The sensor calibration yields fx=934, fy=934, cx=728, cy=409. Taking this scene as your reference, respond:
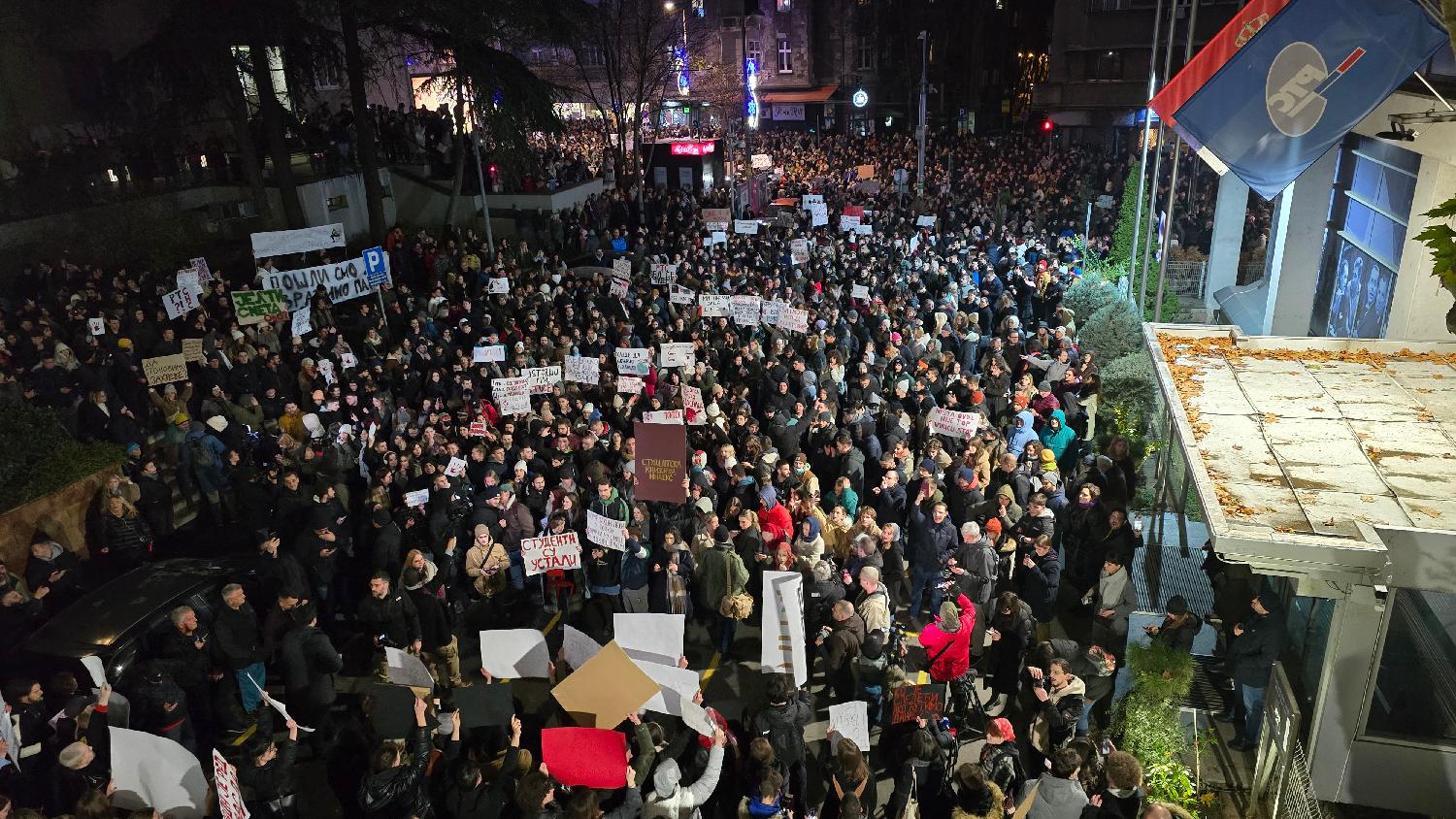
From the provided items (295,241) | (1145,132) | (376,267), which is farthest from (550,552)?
(1145,132)

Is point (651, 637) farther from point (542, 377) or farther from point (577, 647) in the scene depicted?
point (542, 377)

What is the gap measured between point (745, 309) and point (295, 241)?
836 centimetres

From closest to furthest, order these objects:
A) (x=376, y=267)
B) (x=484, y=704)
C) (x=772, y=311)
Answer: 1. (x=484, y=704)
2. (x=772, y=311)
3. (x=376, y=267)

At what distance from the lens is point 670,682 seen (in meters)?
7.15

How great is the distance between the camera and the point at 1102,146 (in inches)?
1850

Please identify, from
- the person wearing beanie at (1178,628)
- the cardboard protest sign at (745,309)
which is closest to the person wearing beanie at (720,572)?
the person wearing beanie at (1178,628)

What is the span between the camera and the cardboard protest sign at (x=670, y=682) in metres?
7.09

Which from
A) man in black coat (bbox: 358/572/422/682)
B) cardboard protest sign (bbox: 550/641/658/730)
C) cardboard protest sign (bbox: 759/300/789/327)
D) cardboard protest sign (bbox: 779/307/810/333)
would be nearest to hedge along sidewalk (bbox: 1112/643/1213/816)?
cardboard protest sign (bbox: 550/641/658/730)

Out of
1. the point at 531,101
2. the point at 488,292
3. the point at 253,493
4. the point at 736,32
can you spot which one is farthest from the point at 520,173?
the point at 736,32

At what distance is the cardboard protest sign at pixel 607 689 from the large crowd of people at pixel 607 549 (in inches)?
5.8

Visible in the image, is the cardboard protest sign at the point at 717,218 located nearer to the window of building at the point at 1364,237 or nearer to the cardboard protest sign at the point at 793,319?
the cardboard protest sign at the point at 793,319

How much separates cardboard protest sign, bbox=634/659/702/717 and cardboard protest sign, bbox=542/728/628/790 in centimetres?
74

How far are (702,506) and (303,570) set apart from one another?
13.7 ft

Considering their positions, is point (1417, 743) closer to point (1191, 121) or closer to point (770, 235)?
point (1191, 121)
